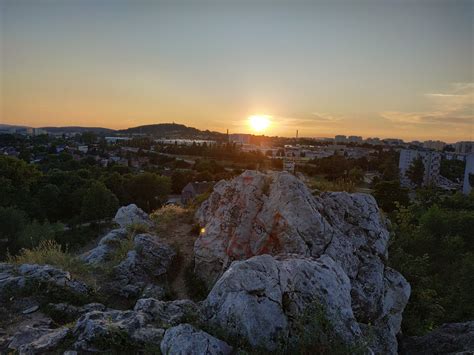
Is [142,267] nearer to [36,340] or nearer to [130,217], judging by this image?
[36,340]

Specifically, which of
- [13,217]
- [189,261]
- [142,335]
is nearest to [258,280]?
[142,335]

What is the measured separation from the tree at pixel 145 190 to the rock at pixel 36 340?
3562 cm

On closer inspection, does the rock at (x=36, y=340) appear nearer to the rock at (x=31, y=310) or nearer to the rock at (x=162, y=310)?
the rock at (x=31, y=310)

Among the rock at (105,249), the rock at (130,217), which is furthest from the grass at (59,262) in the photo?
the rock at (130,217)

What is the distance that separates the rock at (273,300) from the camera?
4.66m

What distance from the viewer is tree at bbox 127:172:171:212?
41.0 m

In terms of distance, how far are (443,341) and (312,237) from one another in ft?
12.4

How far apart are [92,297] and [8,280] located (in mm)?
2016

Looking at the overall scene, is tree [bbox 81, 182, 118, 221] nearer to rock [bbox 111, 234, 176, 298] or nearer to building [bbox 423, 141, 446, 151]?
rock [bbox 111, 234, 176, 298]

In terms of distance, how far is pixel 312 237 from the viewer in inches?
291

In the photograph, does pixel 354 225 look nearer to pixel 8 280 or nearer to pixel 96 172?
pixel 8 280

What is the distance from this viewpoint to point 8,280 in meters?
7.71

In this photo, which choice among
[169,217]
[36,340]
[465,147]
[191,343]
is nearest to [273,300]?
[191,343]

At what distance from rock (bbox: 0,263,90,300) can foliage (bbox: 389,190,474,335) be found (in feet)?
27.9
